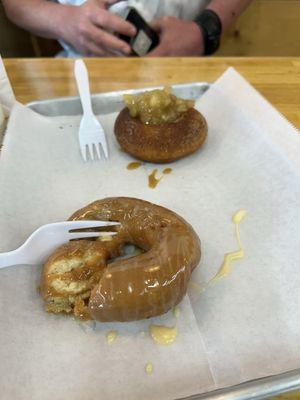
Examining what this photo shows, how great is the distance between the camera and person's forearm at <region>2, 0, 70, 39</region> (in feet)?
5.43

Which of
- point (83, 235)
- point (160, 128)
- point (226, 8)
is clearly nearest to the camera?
point (83, 235)

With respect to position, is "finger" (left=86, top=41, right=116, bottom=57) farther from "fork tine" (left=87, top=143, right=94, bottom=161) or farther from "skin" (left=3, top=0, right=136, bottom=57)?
"fork tine" (left=87, top=143, right=94, bottom=161)

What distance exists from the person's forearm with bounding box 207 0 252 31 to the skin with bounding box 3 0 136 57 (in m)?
0.48

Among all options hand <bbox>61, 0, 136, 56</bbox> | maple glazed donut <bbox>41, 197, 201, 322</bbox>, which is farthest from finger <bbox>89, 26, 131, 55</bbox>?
maple glazed donut <bbox>41, 197, 201, 322</bbox>

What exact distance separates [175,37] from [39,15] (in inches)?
24.4

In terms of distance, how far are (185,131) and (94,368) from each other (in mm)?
688

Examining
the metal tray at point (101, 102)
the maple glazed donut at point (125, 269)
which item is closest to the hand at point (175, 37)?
the metal tray at point (101, 102)

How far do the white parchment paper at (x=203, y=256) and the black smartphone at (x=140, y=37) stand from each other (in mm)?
500

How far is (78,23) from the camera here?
1.58m

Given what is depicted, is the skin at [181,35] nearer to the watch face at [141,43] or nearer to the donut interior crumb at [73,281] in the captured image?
the watch face at [141,43]

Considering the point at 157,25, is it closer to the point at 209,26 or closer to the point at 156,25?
the point at 156,25

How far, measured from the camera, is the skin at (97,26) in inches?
61.2

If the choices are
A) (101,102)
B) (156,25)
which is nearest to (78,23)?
(156,25)

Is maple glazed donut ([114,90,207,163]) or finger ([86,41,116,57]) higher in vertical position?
maple glazed donut ([114,90,207,163])
